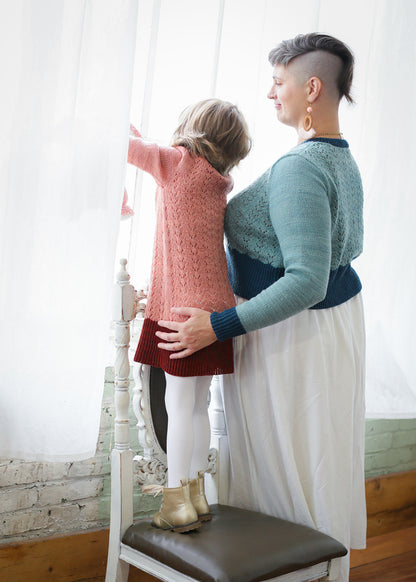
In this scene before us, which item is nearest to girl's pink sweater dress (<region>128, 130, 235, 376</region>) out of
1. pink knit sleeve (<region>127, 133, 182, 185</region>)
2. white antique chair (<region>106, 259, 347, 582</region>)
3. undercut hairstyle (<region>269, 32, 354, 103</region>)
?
pink knit sleeve (<region>127, 133, 182, 185</region>)

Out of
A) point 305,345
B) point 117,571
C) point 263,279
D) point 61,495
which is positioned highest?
point 263,279

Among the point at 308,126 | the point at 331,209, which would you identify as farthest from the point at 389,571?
the point at 308,126

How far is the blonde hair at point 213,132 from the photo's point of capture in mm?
1395

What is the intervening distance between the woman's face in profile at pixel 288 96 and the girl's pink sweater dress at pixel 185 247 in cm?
22

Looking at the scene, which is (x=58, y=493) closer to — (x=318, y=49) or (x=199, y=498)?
(x=199, y=498)

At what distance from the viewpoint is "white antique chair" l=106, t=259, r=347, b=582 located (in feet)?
3.98

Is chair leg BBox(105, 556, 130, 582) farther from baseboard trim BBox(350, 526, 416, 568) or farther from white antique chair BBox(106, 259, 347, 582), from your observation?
baseboard trim BBox(350, 526, 416, 568)

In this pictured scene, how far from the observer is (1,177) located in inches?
50.9

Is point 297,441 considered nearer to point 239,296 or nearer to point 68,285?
point 239,296

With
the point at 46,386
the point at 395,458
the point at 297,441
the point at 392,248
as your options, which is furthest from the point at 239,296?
the point at 395,458

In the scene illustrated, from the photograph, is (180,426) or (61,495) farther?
(61,495)

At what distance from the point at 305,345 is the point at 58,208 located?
62 centimetres

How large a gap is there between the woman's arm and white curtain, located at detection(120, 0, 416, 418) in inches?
17.2

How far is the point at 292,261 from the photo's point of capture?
132cm
